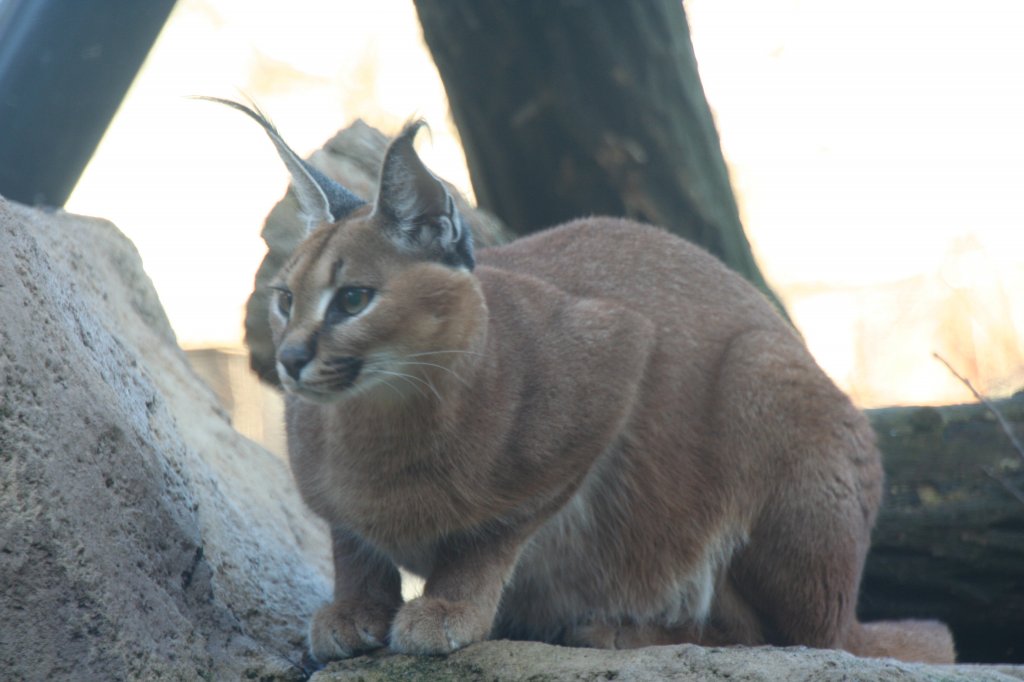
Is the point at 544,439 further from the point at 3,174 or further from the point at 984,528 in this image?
the point at 984,528

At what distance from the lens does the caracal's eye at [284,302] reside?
135 inches

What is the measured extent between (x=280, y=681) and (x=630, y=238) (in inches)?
76.7

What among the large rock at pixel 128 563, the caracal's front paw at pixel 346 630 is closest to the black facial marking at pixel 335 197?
the large rock at pixel 128 563

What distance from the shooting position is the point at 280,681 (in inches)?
131

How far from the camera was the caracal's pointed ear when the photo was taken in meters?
3.30

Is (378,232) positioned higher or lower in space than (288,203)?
higher

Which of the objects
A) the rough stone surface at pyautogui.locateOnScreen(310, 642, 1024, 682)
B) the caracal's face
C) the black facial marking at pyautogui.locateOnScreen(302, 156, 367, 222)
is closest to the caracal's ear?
the black facial marking at pyautogui.locateOnScreen(302, 156, 367, 222)

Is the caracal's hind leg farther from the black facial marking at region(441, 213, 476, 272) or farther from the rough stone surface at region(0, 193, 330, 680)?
the rough stone surface at region(0, 193, 330, 680)

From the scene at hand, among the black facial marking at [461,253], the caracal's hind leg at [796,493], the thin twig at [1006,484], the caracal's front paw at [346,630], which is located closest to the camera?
the caracal's front paw at [346,630]

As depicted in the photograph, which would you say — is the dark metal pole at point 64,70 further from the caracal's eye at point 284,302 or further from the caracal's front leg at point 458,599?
the caracal's front leg at point 458,599

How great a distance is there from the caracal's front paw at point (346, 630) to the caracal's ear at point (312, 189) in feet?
3.69

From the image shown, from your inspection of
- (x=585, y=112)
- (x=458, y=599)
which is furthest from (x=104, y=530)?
(x=585, y=112)

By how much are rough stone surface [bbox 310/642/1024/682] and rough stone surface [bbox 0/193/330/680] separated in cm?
36

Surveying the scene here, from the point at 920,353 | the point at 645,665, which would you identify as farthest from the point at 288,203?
the point at 920,353
